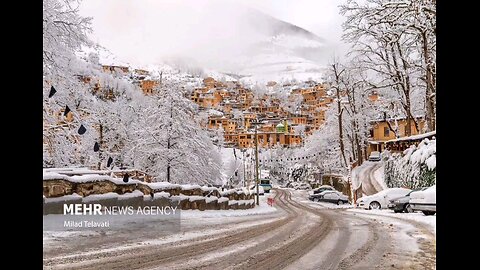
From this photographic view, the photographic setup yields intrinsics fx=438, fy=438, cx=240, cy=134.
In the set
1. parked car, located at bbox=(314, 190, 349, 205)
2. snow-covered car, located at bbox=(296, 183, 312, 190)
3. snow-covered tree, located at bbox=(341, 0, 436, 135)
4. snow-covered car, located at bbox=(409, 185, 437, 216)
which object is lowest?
snow-covered car, located at bbox=(296, 183, 312, 190)

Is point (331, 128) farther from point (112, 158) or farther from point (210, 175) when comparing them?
point (112, 158)

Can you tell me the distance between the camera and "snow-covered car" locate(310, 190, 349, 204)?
20.8 m

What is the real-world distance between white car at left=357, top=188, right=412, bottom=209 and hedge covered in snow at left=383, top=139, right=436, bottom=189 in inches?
8.4

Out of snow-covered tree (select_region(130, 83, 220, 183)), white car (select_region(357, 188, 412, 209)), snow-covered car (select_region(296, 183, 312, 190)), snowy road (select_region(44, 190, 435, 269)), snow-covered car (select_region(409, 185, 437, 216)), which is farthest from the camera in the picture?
snow-covered car (select_region(296, 183, 312, 190))

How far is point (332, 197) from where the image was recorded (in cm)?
2183

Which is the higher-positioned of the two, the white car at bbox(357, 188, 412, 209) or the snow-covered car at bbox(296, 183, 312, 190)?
the white car at bbox(357, 188, 412, 209)

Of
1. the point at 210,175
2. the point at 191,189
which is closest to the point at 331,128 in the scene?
the point at 210,175

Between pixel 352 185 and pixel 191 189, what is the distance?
9568 mm

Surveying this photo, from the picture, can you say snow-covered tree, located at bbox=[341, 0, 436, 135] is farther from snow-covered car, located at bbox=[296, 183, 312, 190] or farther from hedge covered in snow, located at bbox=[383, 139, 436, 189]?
snow-covered car, located at bbox=[296, 183, 312, 190]

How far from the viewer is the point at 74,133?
13.3m

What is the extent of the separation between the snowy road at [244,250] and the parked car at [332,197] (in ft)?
42.3

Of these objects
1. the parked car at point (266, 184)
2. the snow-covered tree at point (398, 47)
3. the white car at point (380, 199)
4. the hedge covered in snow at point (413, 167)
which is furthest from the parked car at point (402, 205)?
the parked car at point (266, 184)

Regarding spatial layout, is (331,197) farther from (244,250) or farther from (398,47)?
(244,250)

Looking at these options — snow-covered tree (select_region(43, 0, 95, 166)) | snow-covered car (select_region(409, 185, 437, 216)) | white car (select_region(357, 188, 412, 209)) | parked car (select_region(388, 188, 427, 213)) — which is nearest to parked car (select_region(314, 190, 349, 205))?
white car (select_region(357, 188, 412, 209))
